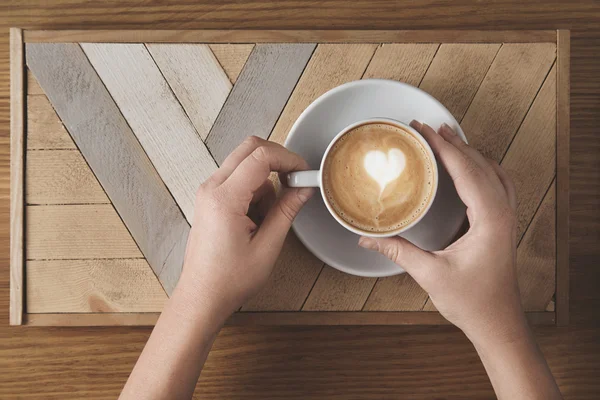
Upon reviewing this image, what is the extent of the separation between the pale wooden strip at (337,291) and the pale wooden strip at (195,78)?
31cm

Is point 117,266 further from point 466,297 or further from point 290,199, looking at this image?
point 466,297

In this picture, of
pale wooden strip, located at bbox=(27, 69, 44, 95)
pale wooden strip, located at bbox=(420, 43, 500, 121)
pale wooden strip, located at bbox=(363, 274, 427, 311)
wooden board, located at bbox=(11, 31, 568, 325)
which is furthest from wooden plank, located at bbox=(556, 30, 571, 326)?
pale wooden strip, located at bbox=(27, 69, 44, 95)

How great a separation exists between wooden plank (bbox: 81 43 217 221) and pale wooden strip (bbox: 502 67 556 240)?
508 millimetres

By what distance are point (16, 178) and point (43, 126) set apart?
10 cm

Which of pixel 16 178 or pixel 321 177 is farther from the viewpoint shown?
pixel 16 178

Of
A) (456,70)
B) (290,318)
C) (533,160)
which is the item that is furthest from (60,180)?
(533,160)

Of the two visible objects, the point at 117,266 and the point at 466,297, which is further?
the point at 117,266

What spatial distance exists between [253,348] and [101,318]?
0.26 metres

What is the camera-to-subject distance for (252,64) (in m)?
0.83

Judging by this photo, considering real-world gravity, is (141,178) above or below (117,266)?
above

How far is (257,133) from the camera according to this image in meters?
0.83

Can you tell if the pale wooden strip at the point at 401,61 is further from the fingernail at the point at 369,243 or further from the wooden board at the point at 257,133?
the fingernail at the point at 369,243

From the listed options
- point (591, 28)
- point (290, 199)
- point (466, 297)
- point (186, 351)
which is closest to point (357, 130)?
point (290, 199)

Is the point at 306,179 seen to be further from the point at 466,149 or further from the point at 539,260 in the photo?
the point at 539,260
